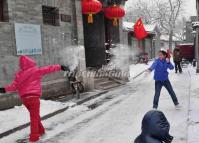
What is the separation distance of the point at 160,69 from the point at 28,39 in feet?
15.1

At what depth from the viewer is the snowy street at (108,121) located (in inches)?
323

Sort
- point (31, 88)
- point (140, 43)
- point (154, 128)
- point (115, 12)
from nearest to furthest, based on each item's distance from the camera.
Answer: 1. point (154, 128)
2. point (31, 88)
3. point (115, 12)
4. point (140, 43)

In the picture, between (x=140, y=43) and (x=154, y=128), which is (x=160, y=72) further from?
(x=140, y=43)

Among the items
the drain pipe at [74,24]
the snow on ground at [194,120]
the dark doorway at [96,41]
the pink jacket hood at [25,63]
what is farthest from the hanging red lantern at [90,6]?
the pink jacket hood at [25,63]

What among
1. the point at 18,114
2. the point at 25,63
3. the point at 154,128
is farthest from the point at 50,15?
the point at 154,128

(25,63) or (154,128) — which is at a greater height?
(25,63)

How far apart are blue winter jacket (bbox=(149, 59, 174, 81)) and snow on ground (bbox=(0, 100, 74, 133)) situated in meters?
2.92

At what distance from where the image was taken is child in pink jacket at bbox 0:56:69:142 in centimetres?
816

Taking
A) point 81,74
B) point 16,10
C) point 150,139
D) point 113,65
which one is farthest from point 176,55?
point 150,139

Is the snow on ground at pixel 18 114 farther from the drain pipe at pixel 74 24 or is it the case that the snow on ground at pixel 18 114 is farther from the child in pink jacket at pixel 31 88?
the drain pipe at pixel 74 24

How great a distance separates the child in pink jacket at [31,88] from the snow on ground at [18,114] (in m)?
1.17

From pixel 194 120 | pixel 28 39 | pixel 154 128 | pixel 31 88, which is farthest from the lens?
pixel 28 39

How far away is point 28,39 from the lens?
43.8 ft

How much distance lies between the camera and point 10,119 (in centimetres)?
1024
